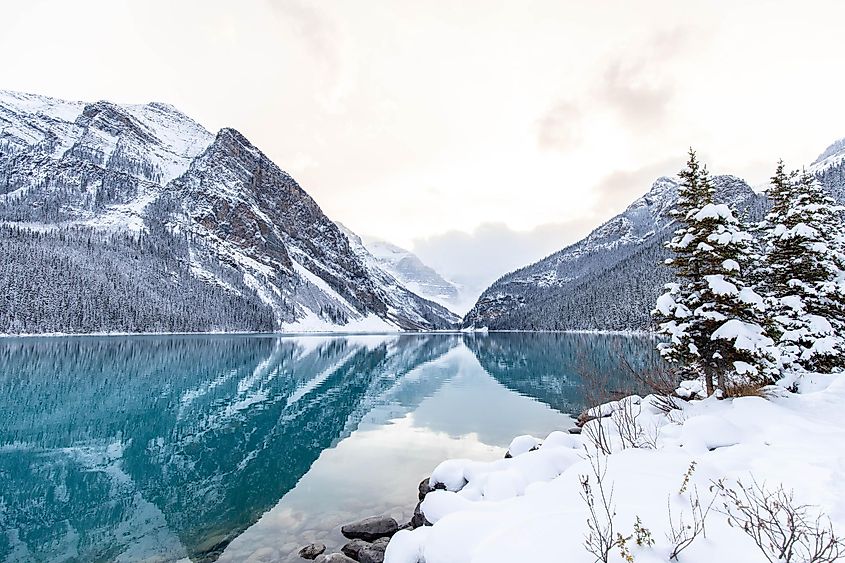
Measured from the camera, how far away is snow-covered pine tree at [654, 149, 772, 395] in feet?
47.5

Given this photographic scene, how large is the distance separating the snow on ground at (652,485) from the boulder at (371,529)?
181 centimetres

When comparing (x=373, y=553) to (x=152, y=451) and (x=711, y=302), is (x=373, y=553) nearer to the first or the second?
(x=711, y=302)

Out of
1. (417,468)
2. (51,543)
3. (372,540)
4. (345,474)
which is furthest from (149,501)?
(417,468)

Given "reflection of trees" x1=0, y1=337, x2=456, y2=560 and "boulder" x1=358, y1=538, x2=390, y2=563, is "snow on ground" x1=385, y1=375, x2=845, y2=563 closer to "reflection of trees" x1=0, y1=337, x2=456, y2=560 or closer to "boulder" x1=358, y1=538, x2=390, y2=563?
"boulder" x1=358, y1=538, x2=390, y2=563

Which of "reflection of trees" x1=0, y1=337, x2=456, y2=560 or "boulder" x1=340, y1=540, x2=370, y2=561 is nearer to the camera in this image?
"boulder" x1=340, y1=540, x2=370, y2=561

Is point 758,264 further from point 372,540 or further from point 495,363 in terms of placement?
point 495,363

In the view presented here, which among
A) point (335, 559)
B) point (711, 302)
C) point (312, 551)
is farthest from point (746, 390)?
point (312, 551)

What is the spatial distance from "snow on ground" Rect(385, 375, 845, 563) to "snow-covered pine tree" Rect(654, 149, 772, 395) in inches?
89.6

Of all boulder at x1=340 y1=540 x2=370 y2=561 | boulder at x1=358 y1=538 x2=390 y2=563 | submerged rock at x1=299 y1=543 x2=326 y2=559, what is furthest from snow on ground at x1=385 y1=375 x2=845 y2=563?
submerged rock at x1=299 y1=543 x2=326 y2=559

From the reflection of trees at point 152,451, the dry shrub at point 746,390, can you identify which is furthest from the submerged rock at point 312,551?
the dry shrub at point 746,390

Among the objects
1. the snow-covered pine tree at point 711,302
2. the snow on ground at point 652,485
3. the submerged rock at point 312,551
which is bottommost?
the submerged rock at point 312,551

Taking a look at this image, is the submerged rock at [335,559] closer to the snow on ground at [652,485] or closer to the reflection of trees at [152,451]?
the snow on ground at [652,485]

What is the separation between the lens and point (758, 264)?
19.5 metres

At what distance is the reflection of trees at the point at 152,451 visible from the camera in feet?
42.3
